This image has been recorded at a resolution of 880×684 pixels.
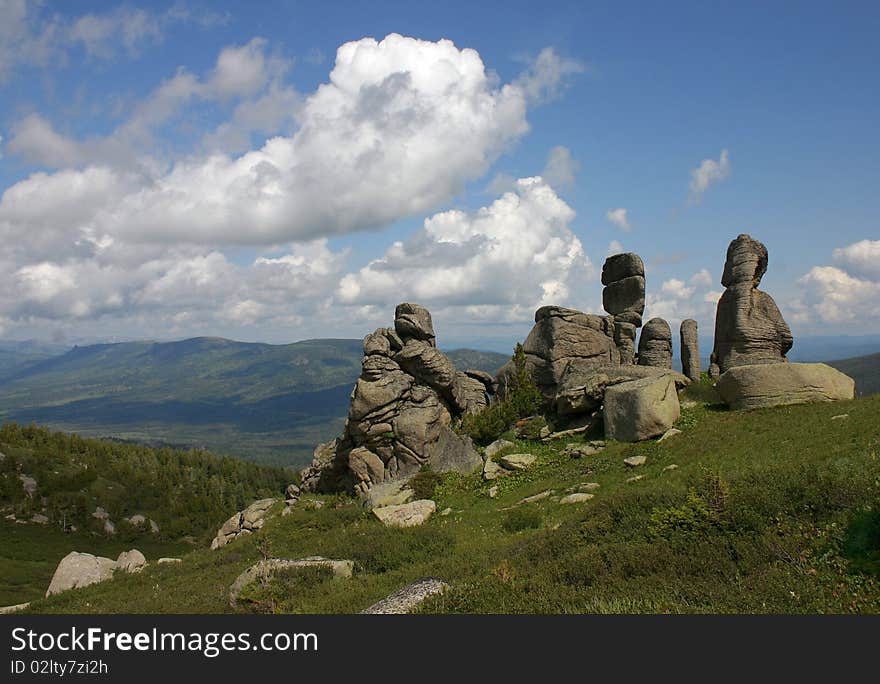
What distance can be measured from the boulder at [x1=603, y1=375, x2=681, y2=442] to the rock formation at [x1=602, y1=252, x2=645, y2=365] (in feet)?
46.4

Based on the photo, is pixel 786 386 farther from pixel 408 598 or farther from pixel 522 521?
pixel 408 598

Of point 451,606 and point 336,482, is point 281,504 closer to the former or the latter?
point 336,482

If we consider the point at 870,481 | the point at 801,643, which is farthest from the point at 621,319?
the point at 801,643

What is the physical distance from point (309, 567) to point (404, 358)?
28.5 meters

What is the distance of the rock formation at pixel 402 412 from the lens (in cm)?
3952

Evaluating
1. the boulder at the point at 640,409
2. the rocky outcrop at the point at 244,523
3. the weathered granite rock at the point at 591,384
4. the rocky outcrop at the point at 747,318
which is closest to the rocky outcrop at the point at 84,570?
the rocky outcrop at the point at 244,523

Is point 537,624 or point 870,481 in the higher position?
point 870,481

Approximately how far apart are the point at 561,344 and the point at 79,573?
130ft

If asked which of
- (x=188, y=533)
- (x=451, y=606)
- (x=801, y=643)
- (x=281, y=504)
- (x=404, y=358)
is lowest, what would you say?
(x=188, y=533)

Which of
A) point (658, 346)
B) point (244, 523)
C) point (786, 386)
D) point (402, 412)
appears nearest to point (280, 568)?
point (402, 412)

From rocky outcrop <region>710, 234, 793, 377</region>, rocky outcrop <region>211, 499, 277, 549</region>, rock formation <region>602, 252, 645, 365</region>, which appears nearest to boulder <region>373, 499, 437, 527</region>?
rocky outcrop <region>211, 499, 277, 549</region>

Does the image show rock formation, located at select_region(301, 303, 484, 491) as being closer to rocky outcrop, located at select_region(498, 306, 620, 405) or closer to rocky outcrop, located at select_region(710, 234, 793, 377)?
rocky outcrop, located at select_region(498, 306, 620, 405)

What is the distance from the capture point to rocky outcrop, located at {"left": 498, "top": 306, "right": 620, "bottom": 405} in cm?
4203

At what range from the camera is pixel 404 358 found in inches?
1805
